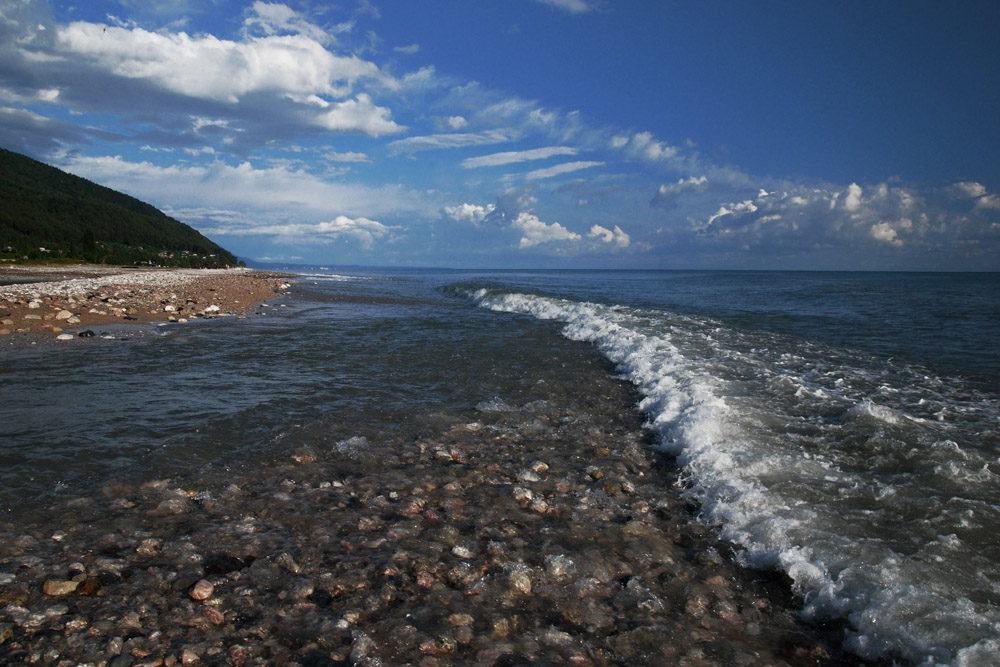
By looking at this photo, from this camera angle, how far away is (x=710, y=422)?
6.84m

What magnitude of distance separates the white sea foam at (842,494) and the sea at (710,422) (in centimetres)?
2

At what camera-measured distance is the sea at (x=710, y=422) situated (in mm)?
3652

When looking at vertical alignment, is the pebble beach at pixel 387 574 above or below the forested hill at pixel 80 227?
below

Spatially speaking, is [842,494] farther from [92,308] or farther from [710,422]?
[92,308]

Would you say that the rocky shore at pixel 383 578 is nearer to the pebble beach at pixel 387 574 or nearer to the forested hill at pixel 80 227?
the pebble beach at pixel 387 574

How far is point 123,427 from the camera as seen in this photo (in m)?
6.13

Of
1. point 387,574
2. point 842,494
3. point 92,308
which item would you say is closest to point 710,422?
point 842,494

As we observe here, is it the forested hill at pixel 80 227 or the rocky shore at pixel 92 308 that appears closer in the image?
the rocky shore at pixel 92 308

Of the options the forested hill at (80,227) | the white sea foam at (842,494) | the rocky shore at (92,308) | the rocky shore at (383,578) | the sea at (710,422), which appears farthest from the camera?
the forested hill at (80,227)

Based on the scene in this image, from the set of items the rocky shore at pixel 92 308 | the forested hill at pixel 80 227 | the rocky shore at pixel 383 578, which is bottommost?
the rocky shore at pixel 383 578

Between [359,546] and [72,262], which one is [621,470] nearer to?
[359,546]

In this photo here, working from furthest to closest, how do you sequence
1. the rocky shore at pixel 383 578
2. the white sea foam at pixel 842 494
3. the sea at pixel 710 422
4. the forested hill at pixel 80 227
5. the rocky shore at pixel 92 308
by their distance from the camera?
the forested hill at pixel 80 227, the rocky shore at pixel 92 308, the sea at pixel 710 422, the white sea foam at pixel 842 494, the rocky shore at pixel 383 578

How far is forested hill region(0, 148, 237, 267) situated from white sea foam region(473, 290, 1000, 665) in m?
58.1

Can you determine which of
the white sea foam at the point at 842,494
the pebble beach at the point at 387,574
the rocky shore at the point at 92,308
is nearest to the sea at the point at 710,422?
the white sea foam at the point at 842,494
